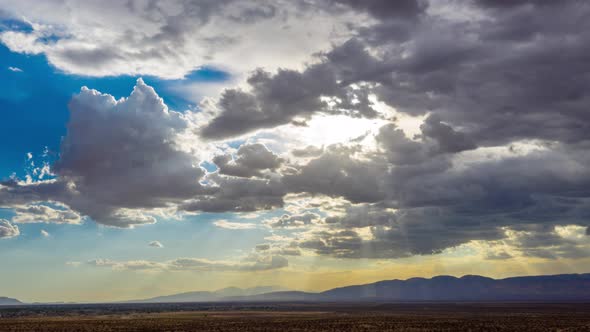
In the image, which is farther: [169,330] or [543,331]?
[169,330]

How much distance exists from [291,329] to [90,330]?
33019 millimetres

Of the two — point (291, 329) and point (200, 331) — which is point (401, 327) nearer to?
point (291, 329)

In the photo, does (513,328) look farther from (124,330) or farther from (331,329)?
(124,330)

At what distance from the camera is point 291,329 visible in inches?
3415

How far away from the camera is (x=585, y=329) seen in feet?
273

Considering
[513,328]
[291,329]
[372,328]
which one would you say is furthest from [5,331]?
[513,328]

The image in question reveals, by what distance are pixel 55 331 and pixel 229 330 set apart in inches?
1108

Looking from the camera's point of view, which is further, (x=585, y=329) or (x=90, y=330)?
(x=90, y=330)

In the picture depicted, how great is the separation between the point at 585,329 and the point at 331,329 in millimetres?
38950

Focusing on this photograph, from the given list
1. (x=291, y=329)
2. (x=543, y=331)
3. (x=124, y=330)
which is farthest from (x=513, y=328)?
(x=124, y=330)

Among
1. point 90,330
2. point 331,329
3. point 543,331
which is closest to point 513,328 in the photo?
point 543,331

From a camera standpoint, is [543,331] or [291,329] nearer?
[543,331]

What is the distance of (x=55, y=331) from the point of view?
287 feet

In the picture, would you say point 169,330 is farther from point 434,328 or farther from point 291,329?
point 434,328
